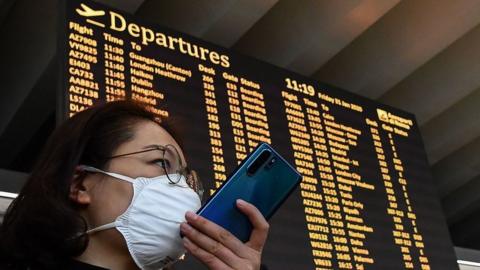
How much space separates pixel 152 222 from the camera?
136 cm

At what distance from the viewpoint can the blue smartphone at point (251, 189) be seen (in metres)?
1.33

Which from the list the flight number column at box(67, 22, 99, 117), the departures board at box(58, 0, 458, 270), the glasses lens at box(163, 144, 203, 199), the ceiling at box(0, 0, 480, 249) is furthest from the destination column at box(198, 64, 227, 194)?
the glasses lens at box(163, 144, 203, 199)

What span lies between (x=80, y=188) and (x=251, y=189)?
38 cm

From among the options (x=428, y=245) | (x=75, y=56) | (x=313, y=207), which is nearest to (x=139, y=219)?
(x=75, y=56)

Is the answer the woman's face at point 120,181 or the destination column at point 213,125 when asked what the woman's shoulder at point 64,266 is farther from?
the destination column at point 213,125

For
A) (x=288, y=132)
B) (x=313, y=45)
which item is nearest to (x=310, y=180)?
(x=288, y=132)

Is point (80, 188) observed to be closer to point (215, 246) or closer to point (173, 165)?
point (173, 165)

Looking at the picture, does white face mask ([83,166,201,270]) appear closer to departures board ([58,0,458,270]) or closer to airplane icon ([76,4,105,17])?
departures board ([58,0,458,270])

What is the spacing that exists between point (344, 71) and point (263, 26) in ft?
2.99

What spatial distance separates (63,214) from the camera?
49.8 inches

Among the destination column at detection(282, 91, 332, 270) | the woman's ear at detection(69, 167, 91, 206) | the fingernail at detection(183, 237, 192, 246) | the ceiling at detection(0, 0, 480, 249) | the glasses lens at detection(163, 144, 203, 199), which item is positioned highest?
the ceiling at detection(0, 0, 480, 249)

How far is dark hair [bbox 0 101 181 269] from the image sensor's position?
126 centimetres

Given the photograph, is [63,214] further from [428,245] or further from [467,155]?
[467,155]

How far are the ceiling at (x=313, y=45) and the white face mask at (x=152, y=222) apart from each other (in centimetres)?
276
